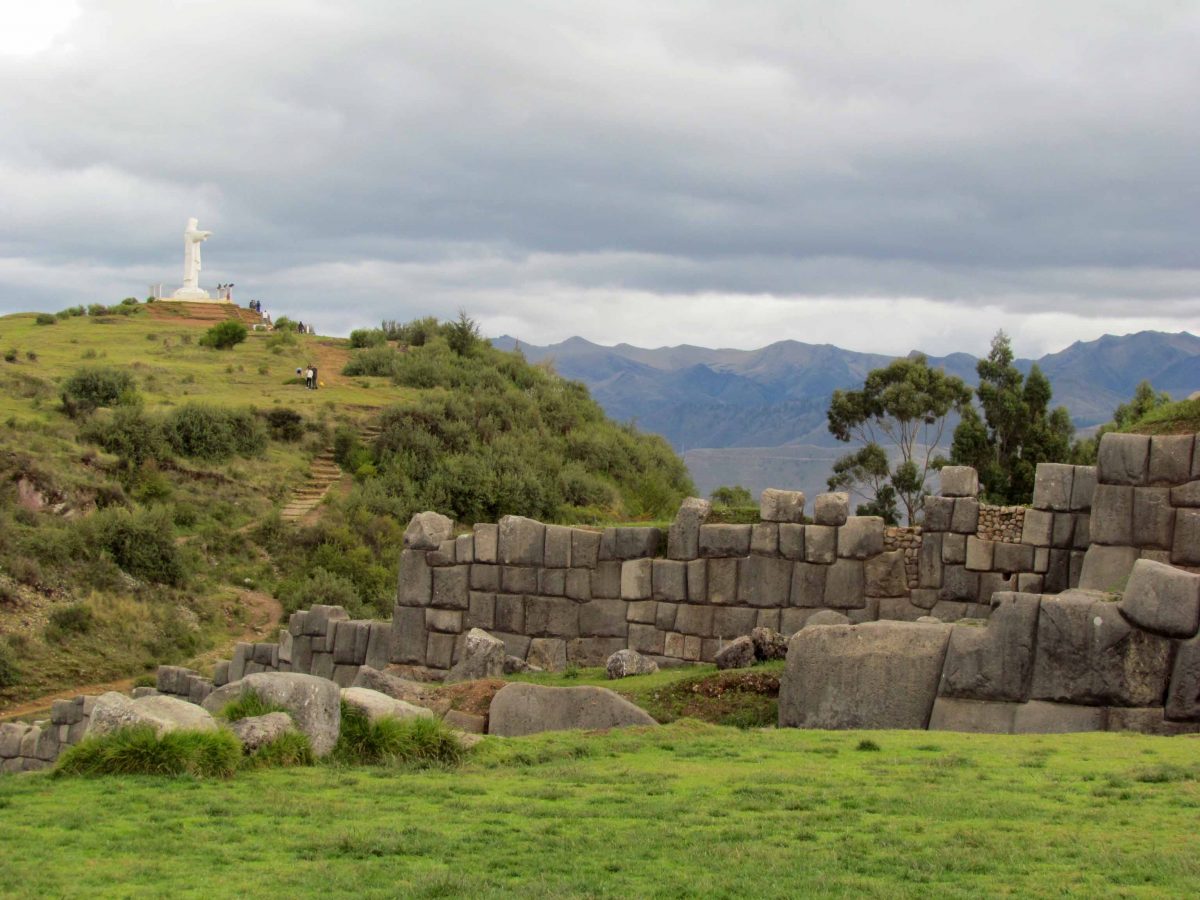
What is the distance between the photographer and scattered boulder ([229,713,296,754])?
11797 mm

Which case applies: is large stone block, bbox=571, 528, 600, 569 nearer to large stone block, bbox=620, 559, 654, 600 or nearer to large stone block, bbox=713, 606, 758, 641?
large stone block, bbox=620, 559, 654, 600

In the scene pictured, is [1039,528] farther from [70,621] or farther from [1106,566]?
[70,621]

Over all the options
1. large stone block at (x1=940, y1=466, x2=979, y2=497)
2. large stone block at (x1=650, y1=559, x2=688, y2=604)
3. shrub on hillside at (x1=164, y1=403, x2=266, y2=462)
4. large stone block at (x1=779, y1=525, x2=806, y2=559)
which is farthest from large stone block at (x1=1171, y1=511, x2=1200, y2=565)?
shrub on hillside at (x1=164, y1=403, x2=266, y2=462)

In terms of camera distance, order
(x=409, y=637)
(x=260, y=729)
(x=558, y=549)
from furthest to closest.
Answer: (x=409, y=637), (x=558, y=549), (x=260, y=729)

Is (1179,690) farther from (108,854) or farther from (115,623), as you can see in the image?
(115,623)

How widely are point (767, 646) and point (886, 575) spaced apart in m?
3.01

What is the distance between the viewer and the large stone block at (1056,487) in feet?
64.7

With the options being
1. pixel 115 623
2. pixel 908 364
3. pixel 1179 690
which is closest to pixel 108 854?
pixel 1179 690

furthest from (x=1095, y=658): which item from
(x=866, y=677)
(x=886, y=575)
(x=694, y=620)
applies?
(x=694, y=620)

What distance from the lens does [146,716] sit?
464 inches

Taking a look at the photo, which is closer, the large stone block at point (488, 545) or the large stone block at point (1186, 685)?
the large stone block at point (1186, 685)

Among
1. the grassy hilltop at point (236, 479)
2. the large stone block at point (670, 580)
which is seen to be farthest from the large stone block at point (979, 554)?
the grassy hilltop at point (236, 479)

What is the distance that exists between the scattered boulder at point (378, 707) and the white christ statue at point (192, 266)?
71.0 meters

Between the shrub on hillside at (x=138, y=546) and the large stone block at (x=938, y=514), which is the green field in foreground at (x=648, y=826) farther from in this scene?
the shrub on hillside at (x=138, y=546)
